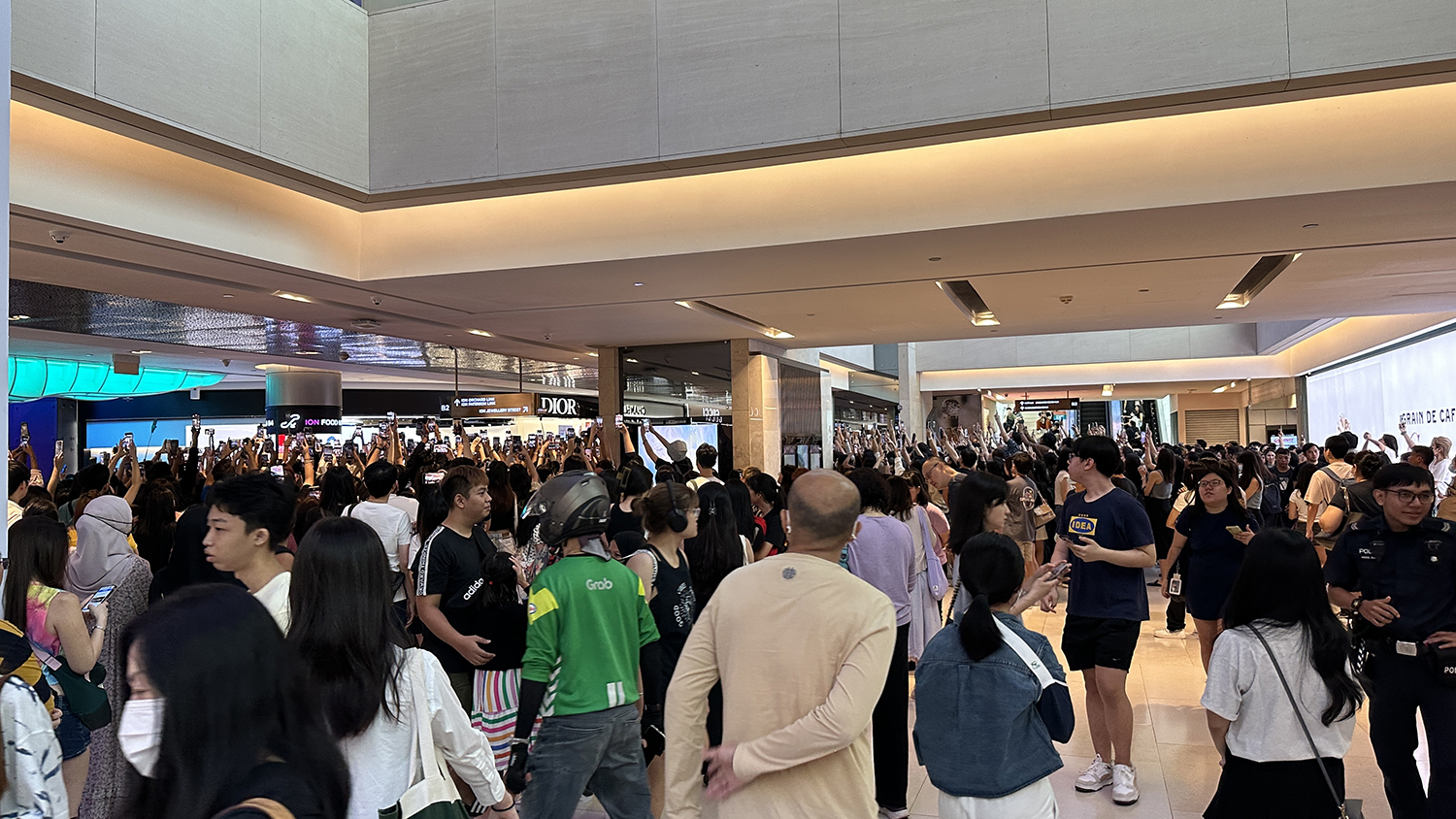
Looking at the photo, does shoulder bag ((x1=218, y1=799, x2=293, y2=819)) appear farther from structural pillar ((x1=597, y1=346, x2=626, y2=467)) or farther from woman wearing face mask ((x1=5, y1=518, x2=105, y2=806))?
structural pillar ((x1=597, y1=346, x2=626, y2=467))

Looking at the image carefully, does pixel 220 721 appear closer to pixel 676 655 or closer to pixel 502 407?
pixel 676 655

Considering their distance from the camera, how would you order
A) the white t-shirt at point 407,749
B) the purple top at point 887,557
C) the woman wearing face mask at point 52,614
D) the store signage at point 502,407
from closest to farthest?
the white t-shirt at point 407,749 < the woman wearing face mask at point 52,614 < the purple top at point 887,557 < the store signage at point 502,407

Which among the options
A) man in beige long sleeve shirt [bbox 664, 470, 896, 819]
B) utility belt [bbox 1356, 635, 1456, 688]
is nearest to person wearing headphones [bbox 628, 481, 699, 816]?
man in beige long sleeve shirt [bbox 664, 470, 896, 819]

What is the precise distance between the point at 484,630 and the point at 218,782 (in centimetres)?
250

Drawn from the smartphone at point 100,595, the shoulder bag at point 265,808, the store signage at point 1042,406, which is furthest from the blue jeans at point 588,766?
the store signage at point 1042,406

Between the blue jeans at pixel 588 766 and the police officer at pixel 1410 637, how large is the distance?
2.66 metres

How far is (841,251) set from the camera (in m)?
7.54

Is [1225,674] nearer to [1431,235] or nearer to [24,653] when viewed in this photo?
Answer: [24,653]

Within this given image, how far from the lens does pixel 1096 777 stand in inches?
189

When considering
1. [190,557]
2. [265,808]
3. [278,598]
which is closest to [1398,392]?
[190,557]

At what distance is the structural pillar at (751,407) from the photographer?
13.7 metres

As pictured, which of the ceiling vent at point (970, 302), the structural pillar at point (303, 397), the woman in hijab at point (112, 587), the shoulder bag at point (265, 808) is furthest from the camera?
the structural pillar at point (303, 397)

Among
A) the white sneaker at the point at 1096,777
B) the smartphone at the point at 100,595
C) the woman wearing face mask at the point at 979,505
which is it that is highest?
the woman wearing face mask at the point at 979,505

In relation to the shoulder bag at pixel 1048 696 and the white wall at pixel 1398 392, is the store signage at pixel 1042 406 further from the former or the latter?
the shoulder bag at pixel 1048 696
